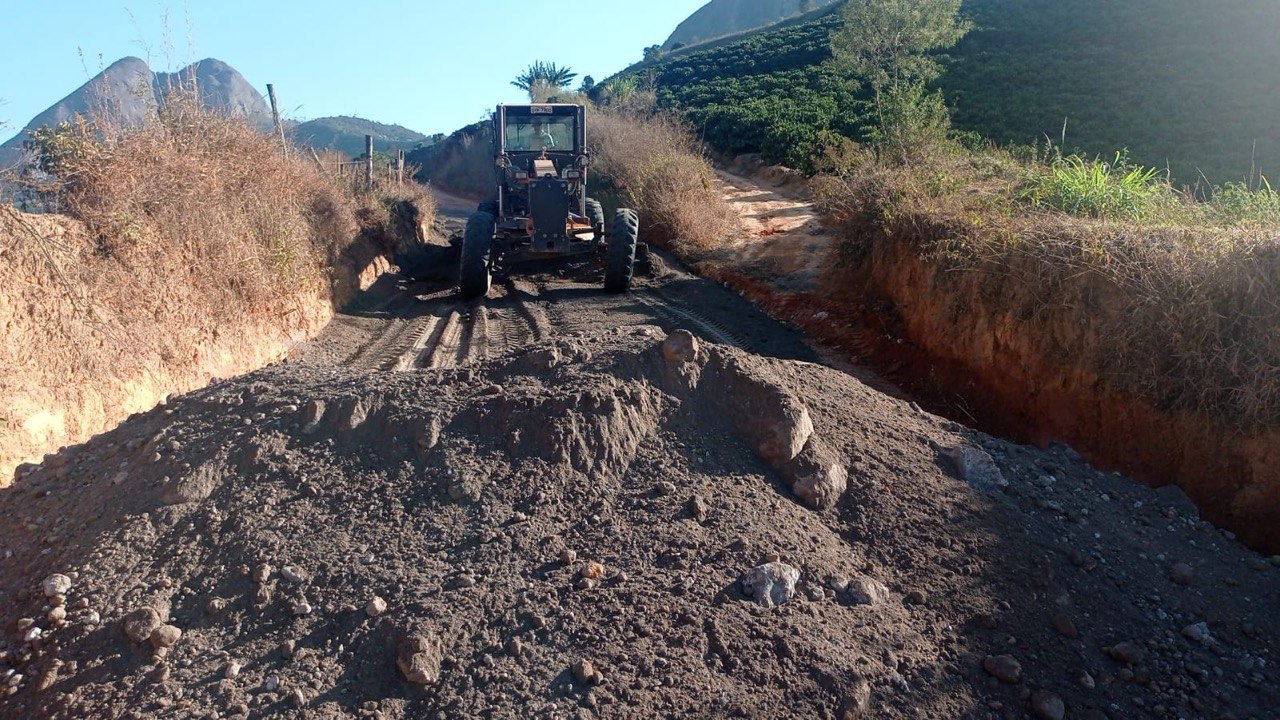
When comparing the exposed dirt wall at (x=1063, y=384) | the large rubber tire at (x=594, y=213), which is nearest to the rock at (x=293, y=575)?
the exposed dirt wall at (x=1063, y=384)

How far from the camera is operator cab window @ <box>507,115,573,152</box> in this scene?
1318cm

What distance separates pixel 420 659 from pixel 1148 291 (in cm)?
595

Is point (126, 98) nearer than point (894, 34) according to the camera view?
Yes

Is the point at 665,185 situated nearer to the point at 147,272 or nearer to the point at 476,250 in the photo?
the point at 476,250

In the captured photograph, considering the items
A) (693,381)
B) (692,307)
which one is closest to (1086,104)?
(692,307)

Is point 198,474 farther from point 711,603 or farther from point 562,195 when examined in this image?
point 562,195

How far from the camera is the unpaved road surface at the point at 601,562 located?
10.5 feet

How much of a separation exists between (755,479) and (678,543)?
71cm

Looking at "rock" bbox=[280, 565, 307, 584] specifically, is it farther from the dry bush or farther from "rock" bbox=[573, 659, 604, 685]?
the dry bush

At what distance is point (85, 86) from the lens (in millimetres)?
8023

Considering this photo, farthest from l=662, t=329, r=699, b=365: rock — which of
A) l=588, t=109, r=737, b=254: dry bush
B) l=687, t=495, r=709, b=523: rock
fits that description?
l=588, t=109, r=737, b=254: dry bush

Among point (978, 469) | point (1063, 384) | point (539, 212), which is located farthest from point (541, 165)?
point (978, 469)

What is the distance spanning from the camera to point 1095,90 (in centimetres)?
2350

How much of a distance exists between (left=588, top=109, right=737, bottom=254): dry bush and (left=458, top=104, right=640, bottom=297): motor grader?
212 cm
